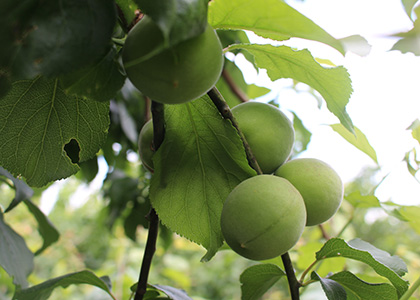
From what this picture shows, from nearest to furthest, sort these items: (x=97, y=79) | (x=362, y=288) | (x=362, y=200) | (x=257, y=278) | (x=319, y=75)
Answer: (x=97, y=79) < (x=319, y=75) < (x=362, y=288) < (x=257, y=278) < (x=362, y=200)

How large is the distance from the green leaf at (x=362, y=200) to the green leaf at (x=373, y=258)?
277 mm

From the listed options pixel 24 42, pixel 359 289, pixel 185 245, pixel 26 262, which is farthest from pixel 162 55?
pixel 185 245

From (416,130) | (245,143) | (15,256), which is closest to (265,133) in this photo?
(245,143)

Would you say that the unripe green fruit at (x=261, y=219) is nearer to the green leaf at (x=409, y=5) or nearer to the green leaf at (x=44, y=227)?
the green leaf at (x=409, y=5)

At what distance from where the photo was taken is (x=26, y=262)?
112 cm

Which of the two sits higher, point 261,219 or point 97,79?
point 97,79

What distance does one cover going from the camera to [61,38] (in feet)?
1.36

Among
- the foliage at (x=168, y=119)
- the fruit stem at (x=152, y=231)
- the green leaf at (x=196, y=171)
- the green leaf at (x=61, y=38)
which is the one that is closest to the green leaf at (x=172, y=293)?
the foliage at (x=168, y=119)

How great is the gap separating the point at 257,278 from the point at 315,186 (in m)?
0.28

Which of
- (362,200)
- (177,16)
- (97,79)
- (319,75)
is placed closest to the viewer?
(177,16)

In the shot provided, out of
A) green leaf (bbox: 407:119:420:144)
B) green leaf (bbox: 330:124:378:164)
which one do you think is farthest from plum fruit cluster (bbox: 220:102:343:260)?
green leaf (bbox: 407:119:420:144)

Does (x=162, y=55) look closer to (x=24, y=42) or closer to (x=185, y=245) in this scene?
(x=24, y=42)

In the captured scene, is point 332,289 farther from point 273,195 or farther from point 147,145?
point 147,145

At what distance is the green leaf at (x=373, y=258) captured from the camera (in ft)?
2.26
